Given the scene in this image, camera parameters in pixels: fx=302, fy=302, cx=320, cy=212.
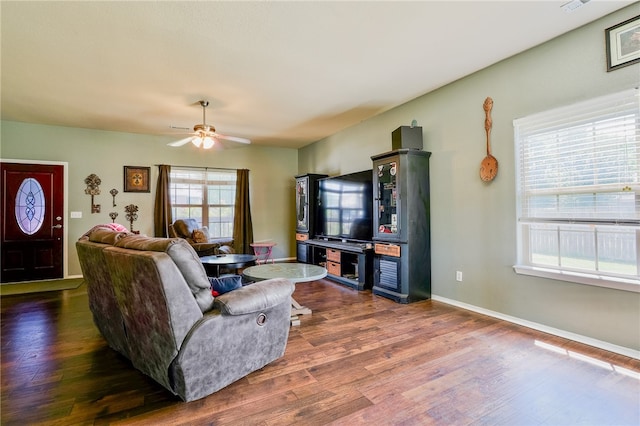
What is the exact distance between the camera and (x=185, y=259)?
5.76 feet

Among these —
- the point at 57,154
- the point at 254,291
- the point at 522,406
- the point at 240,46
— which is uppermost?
the point at 240,46

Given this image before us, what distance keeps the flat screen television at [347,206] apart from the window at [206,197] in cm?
217

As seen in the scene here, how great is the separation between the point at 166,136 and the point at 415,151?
192 inches

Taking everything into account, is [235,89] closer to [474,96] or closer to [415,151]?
[415,151]

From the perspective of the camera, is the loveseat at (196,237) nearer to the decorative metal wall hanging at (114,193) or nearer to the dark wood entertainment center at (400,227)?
the decorative metal wall hanging at (114,193)

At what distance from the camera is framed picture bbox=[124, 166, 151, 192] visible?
18.9 ft

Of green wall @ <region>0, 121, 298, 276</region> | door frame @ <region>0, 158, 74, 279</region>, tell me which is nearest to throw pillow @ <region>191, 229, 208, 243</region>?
green wall @ <region>0, 121, 298, 276</region>

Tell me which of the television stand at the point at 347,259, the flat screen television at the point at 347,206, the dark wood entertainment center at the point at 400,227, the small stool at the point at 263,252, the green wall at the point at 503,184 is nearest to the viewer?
the green wall at the point at 503,184

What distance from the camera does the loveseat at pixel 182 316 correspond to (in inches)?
66.9

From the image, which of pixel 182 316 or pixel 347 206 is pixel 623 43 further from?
pixel 182 316

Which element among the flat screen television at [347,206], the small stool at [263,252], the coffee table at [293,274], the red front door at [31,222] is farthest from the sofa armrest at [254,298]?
the red front door at [31,222]

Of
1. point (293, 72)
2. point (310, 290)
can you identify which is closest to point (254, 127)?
point (293, 72)

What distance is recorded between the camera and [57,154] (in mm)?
5297

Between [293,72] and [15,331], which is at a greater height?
[293,72]
